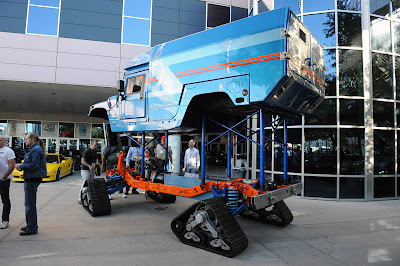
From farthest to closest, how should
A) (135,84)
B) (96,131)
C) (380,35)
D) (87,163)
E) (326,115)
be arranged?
1. (96,131)
2. (380,35)
3. (326,115)
4. (87,163)
5. (135,84)

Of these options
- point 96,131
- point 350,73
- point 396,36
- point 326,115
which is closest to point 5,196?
point 326,115

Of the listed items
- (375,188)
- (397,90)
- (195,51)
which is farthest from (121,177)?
(397,90)

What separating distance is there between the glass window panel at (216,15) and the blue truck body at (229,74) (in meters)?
10.2

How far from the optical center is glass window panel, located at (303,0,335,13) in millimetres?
8846

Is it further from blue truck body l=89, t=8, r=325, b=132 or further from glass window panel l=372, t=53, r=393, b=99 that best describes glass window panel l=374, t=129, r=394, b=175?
blue truck body l=89, t=8, r=325, b=132

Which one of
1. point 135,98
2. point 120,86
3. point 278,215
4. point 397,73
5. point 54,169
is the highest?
point 397,73

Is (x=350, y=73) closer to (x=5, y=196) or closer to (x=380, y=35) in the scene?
(x=380, y=35)

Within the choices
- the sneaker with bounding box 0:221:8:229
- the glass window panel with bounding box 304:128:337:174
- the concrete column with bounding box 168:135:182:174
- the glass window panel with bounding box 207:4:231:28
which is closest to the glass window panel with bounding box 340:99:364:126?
the glass window panel with bounding box 304:128:337:174

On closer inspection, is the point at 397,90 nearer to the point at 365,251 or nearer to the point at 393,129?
the point at 393,129

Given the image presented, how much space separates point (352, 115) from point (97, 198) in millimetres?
8099

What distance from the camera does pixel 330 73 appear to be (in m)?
8.73

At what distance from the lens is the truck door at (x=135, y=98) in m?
5.63

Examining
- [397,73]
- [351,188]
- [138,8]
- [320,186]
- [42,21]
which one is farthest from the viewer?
[138,8]

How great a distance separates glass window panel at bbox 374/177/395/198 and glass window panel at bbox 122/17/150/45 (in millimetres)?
12018
